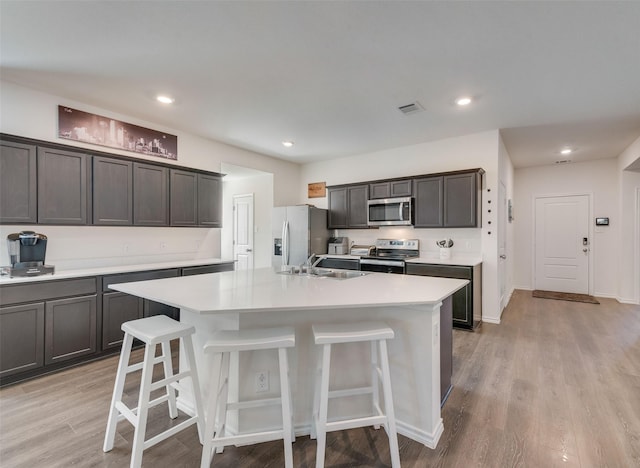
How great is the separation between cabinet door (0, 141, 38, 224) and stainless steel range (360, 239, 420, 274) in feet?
12.8

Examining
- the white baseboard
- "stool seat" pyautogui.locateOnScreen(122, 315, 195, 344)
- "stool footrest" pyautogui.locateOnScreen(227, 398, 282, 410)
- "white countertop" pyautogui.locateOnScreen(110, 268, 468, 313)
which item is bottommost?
the white baseboard

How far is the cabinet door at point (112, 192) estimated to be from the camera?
10.6ft

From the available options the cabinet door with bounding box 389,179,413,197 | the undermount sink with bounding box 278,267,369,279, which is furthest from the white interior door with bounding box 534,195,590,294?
the undermount sink with bounding box 278,267,369,279

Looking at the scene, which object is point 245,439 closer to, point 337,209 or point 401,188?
point 401,188

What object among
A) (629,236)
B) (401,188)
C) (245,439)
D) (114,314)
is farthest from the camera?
(629,236)

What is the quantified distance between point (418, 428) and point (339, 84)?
282 cm

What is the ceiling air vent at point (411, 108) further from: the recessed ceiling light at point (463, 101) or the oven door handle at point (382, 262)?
the oven door handle at point (382, 262)

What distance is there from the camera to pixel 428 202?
449cm

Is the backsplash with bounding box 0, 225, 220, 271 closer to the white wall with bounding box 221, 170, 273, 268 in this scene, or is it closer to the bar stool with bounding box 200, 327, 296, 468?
the white wall with bounding box 221, 170, 273, 268

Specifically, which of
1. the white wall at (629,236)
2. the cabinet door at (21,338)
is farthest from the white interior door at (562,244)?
the cabinet door at (21,338)

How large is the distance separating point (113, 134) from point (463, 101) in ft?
13.0

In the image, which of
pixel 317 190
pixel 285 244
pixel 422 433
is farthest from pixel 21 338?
pixel 317 190

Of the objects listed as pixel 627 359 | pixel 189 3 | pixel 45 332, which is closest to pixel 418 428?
pixel 627 359

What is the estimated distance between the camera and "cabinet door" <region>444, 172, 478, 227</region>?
13.6 feet
